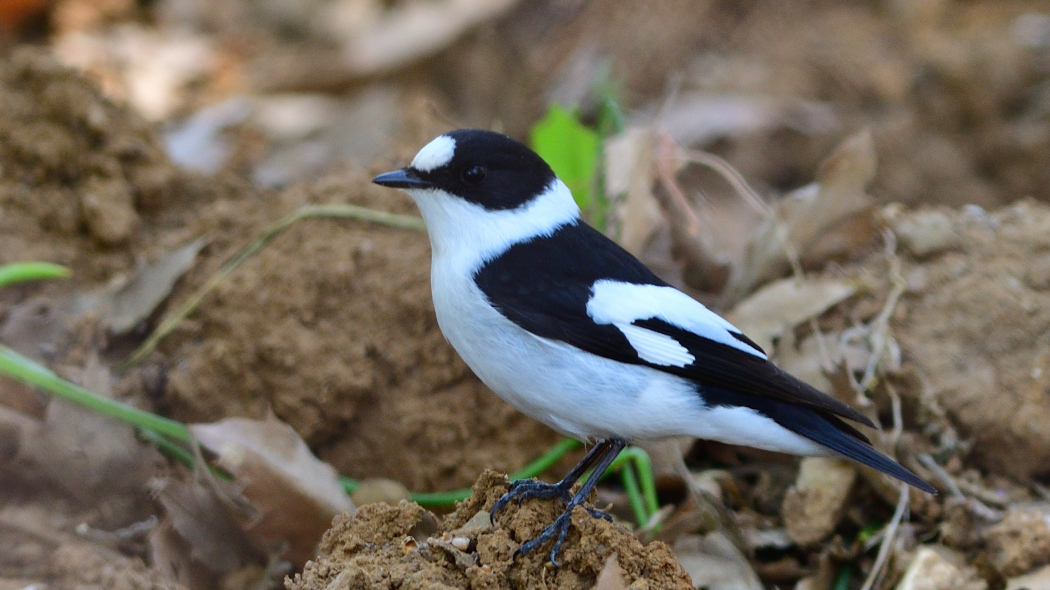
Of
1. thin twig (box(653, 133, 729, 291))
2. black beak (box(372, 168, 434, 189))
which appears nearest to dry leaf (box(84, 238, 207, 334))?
black beak (box(372, 168, 434, 189))

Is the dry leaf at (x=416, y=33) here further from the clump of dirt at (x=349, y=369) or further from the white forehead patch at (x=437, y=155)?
the white forehead patch at (x=437, y=155)

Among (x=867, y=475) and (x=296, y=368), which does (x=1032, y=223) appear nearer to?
(x=867, y=475)

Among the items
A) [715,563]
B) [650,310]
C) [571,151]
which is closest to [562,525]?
[650,310]

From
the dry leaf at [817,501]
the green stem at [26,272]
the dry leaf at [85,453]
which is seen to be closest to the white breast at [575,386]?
the dry leaf at [817,501]

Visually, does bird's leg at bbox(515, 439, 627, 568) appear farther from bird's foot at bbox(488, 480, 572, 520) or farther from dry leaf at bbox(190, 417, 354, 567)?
dry leaf at bbox(190, 417, 354, 567)

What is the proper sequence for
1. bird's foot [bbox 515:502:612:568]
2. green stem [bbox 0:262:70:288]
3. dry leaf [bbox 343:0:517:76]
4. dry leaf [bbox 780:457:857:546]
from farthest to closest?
dry leaf [bbox 343:0:517:76] → green stem [bbox 0:262:70:288] → dry leaf [bbox 780:457:857:546] → bird's foot [bbox 515:502:612:568]

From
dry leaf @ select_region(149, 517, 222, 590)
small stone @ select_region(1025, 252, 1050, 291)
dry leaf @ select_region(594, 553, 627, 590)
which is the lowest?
dry leaf @ select_region(149, 517, 222, 590)
